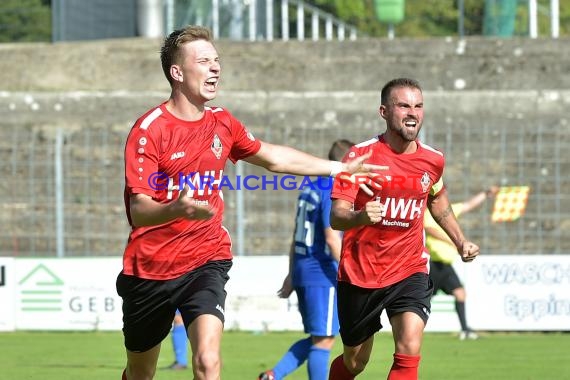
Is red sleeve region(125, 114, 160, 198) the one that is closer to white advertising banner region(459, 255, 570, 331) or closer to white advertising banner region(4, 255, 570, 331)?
white advertising banner region(4, 255, 570, 331)

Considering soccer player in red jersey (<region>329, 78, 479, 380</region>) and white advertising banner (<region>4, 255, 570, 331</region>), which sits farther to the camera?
white advertising banner (<region>4, 255, 570, 331</region>)

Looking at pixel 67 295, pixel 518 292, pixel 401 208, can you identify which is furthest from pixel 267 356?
pixel 401 208

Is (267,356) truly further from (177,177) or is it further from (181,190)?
(181,190)

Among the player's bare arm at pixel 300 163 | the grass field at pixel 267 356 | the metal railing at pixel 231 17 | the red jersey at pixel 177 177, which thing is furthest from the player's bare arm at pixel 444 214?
the metal railing at pixel 231 17

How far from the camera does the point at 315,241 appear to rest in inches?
377

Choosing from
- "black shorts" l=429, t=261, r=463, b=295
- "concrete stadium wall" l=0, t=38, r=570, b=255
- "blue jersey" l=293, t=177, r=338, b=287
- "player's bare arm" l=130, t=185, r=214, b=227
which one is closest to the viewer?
"player's bare arm" l=130, t=185, r=214, b=227

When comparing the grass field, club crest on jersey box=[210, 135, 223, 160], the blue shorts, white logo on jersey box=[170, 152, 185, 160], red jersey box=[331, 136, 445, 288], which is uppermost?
club crest on jersey box=[210, 135, 223, 160]

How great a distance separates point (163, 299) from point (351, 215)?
49.8 inches

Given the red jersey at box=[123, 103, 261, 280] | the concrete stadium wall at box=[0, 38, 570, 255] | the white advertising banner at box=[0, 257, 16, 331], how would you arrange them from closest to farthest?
1. the red jersey at box=[123, 103, 261, 280]
2. the white advertising banner at box=[0, 257, 16, 331]
3. the concrete stadium wall at box=[0, 38, 570, 255]

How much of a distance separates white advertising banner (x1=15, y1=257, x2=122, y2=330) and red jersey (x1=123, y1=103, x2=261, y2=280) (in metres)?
8.21

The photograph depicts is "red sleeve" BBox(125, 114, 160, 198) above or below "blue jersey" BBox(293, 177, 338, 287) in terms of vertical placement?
above

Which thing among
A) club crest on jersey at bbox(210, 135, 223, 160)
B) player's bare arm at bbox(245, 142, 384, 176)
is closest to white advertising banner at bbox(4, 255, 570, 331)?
player's bare arm at bbox(245, 142, 384, 176)

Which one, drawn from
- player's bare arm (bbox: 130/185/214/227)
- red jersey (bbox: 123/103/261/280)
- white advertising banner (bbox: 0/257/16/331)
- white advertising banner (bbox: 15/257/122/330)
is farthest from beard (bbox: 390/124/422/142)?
white advertising banner (bbox: 0/257/16/331)

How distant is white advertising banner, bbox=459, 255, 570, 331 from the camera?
48.6ft
